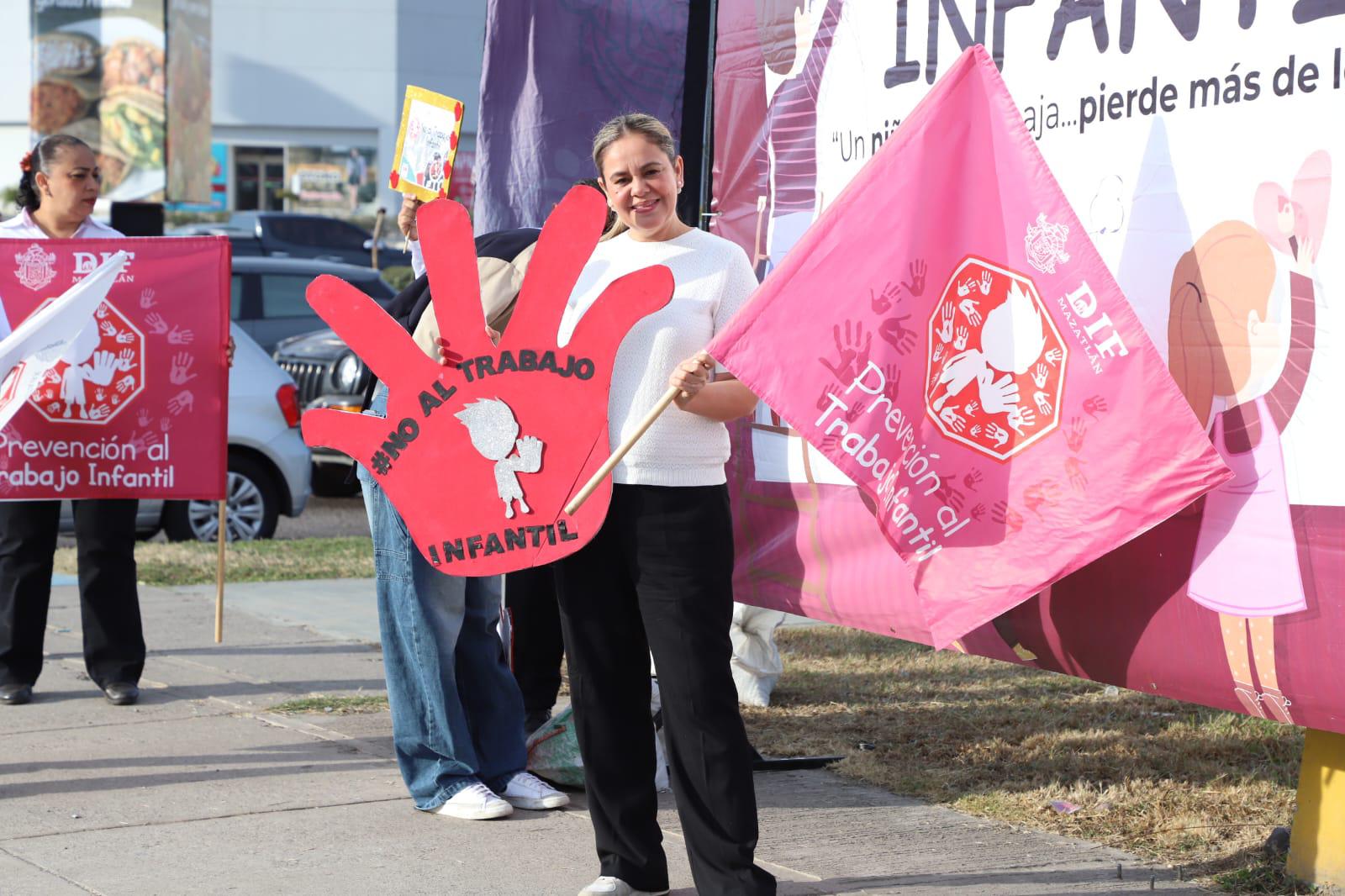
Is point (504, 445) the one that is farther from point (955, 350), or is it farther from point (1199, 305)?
point (1199, 305)

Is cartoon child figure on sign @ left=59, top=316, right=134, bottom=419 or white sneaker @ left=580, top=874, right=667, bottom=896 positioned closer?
white sneaker @ left=580, top=874, right=667, bottom=896

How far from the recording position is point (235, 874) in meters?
4.46

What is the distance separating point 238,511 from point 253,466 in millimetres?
350

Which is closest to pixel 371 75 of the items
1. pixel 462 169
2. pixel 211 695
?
pixel 462 169

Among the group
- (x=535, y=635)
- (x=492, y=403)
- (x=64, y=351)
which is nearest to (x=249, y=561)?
(x=64, y=351)

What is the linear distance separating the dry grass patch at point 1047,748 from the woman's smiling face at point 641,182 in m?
2.19

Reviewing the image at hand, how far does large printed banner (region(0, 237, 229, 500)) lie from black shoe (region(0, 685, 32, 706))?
2.41ft

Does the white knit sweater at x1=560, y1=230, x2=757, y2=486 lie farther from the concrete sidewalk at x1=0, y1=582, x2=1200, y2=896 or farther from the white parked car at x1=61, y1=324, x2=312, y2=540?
the white parked car at x1=61, y1=324, x2=312, y2=540

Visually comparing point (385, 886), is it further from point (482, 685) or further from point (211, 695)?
point (211, 695)

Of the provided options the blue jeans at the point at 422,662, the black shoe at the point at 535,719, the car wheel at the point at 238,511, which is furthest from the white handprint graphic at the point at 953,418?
the car wheel at the point at 238,511

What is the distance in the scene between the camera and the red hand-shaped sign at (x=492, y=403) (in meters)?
4.04

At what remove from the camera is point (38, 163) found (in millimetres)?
6625

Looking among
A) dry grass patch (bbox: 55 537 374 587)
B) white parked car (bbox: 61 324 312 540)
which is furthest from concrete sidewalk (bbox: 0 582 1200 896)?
white parked car (bbox: 61 324 312 540)

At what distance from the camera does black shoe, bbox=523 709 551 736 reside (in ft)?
19.3
